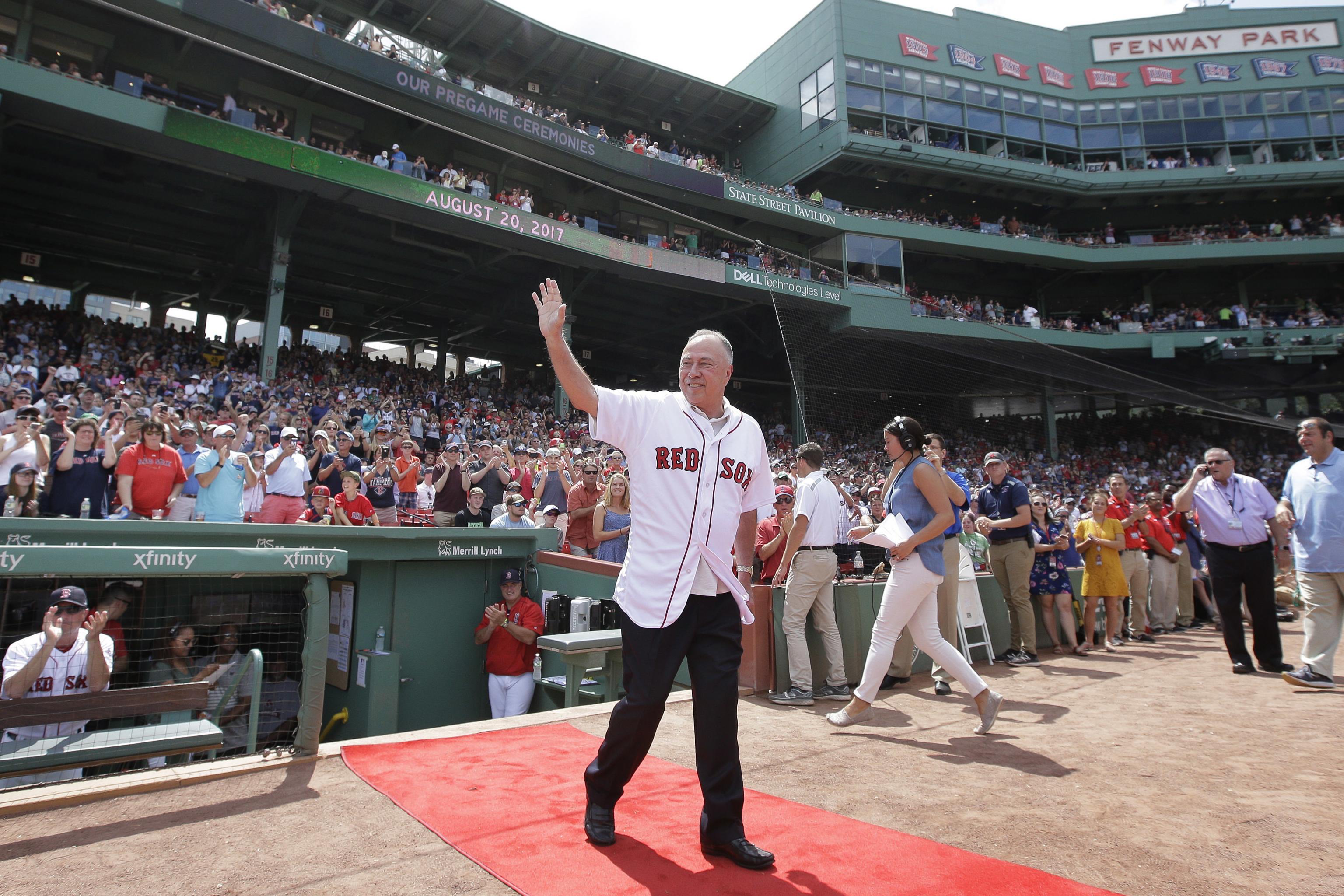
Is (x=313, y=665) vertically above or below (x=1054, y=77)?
below

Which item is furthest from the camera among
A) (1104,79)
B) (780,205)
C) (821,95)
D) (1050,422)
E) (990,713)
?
(1104,79)

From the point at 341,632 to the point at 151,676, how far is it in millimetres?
1636

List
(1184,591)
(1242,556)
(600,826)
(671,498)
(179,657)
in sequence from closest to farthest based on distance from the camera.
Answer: (600,826), (671,498), (179,657), (1242,556), (1184,591)

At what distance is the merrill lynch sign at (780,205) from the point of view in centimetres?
2583

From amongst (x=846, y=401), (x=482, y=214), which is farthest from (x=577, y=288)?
(x=846, y=401)

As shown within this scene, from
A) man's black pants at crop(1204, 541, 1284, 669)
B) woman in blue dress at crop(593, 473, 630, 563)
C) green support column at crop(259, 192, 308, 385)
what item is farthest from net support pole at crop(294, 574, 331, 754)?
green support column at crop(259, 192, 308, 385)

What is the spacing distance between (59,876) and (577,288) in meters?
22.9

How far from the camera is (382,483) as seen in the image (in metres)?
7.92

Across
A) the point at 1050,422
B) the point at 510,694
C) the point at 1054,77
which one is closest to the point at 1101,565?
the point at 510,694

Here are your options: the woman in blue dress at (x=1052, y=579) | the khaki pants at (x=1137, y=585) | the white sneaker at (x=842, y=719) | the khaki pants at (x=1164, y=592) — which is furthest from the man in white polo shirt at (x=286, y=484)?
the khaki pants at (x=1164, y=592)

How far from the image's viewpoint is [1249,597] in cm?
566

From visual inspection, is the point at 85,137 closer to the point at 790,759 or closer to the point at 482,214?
the point at 482,214

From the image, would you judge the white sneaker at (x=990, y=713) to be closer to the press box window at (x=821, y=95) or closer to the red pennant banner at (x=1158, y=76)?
the press box window at (x=821, y=95)

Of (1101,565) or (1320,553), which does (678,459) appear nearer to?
(1320,553)
